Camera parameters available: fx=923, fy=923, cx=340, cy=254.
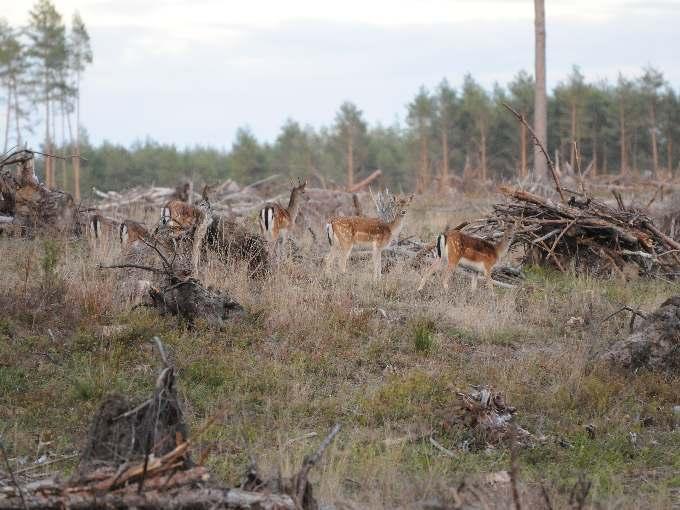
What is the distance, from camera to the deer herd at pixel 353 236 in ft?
43.5

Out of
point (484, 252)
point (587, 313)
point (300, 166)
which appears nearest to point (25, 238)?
point (484, 252)

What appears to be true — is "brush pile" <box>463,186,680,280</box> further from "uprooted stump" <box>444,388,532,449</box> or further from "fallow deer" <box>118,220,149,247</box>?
"uprooted stump" <box>444,388,532,449</box>

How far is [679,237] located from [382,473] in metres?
11.1

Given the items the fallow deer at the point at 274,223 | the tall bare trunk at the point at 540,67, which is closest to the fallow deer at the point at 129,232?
the fallow deer at the point at 274,223

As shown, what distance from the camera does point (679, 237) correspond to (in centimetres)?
1612

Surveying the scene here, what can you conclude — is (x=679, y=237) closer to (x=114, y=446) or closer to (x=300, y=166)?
(x=114, y=446)

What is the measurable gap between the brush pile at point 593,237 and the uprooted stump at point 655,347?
13.6ft

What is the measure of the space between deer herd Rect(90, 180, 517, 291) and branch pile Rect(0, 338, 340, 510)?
7.48m

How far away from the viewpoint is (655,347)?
970 centimetres

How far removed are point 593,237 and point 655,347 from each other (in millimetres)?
5126

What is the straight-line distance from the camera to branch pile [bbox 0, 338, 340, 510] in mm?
4617

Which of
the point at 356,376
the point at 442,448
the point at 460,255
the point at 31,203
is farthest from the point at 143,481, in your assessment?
the point at 31,203

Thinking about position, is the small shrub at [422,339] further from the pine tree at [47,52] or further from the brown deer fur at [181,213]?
the pine tree at [47,52]

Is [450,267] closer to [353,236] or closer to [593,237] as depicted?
[353,236]
